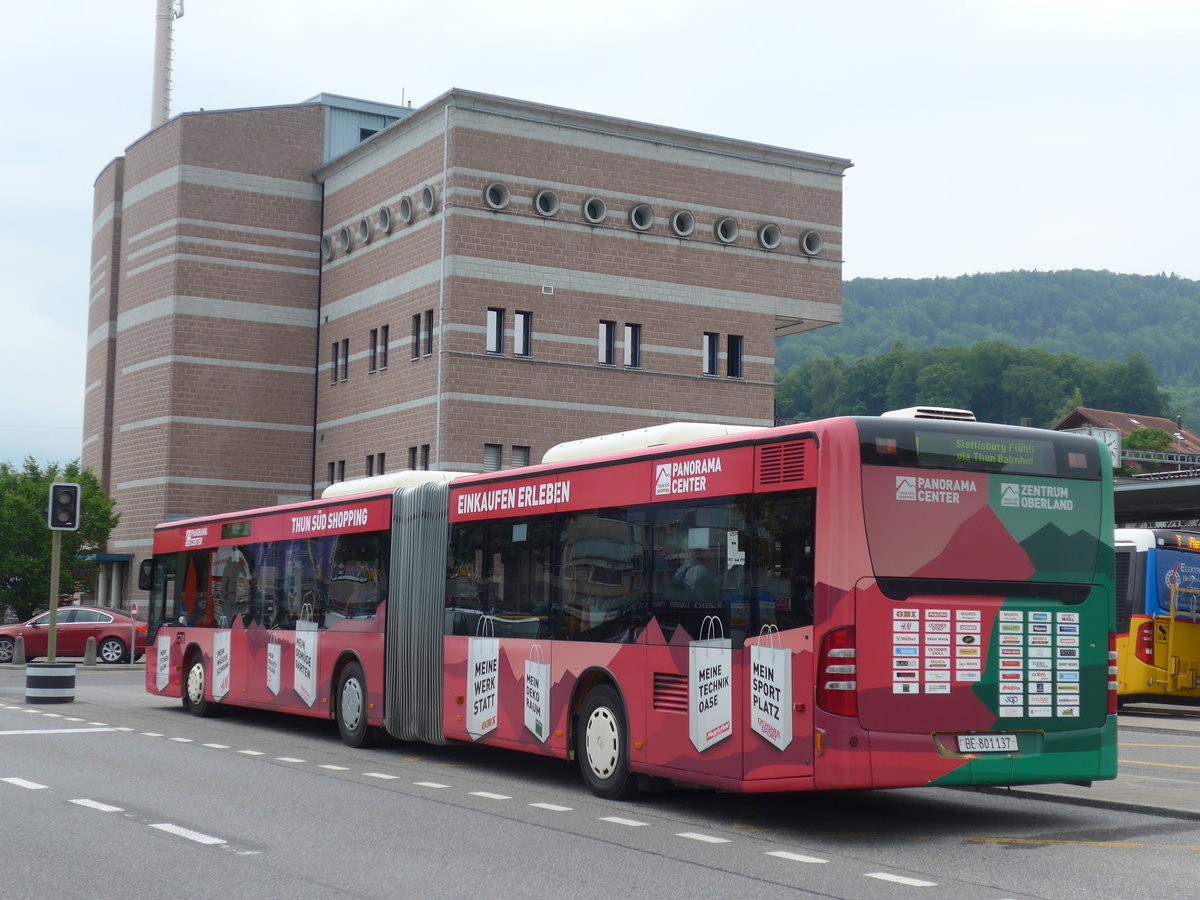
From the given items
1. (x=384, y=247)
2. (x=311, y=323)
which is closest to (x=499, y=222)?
(x=384, y=247)

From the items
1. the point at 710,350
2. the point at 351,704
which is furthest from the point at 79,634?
the point at 351,704

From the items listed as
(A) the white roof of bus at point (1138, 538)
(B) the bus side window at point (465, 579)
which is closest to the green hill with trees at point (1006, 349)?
(A) the white roof of bus at point (1138, 538)

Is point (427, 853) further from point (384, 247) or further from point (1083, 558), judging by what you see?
point (384, 247)

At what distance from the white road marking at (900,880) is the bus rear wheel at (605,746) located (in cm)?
335

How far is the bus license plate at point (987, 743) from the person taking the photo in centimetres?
997

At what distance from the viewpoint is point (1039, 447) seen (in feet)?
34.7

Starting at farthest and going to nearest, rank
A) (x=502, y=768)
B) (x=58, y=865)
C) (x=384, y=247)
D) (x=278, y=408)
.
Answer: (x=278, y=408)
(x=384, y=247)
(x=502, y=768)
(x=58, y=865)

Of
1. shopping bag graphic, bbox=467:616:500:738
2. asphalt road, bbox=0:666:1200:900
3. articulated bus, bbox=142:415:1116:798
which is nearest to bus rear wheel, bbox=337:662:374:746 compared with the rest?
A: asphalt road, bbox=0:666:1200:900

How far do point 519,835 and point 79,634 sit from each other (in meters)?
28.7

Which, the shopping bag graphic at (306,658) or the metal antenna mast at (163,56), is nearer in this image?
the shopping bag graphic at (306,658)

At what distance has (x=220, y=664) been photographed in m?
20.4

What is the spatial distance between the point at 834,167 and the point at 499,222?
11.7 m

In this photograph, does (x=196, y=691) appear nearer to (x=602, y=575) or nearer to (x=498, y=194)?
(x=602, y=575)

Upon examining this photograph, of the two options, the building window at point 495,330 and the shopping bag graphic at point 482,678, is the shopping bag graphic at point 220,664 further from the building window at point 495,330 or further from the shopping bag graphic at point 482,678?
the building window at point 495,330
